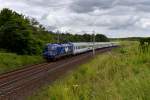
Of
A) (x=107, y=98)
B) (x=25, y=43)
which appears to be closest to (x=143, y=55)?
(x=107, y=98)

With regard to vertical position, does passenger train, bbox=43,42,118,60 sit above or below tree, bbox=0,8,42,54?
below

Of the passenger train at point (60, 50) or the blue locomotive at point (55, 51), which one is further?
the passenger train at point (60, 50)

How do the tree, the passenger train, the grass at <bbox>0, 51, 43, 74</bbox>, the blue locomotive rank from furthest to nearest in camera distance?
the tree
the passenger train
the blue locomotive
the grass at <bbox>0, 51, 43, 74</bbox>

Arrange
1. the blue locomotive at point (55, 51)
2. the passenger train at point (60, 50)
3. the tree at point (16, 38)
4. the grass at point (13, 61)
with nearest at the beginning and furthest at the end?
the grass at point (13, 61) < the blue locomotive at point (55, 51) < the passenger train at point (60, 50) < the tree at point (16, 38)

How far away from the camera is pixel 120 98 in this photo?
8734 mm

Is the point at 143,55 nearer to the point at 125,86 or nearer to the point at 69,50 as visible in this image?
the point at 125,86

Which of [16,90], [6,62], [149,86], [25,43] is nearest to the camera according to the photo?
[149,86]

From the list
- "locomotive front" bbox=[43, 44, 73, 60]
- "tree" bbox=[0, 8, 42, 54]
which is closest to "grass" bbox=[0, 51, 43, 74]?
"locomotive front" bbox=[43, 44, 73, 60]

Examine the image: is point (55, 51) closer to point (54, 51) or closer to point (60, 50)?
point (54, 51)

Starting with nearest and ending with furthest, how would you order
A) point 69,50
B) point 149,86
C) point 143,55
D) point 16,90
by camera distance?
1. point 149,86
2. point 143,55
3. point 16,90
4. point 69,50

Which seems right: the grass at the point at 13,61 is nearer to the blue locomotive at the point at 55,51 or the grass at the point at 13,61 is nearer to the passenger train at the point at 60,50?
the blue locomotive at the point at 55,51

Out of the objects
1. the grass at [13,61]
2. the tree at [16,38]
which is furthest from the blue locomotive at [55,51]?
the tree at [16,38]

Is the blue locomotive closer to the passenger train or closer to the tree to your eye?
the passenger train

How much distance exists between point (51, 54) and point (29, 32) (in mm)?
7094
